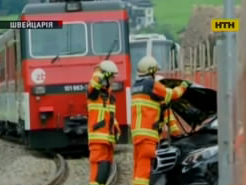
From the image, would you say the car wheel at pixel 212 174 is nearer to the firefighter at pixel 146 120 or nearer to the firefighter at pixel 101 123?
the firefighter at pixel 146 120

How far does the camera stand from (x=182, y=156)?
9211 millimetres

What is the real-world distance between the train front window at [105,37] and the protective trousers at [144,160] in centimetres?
919

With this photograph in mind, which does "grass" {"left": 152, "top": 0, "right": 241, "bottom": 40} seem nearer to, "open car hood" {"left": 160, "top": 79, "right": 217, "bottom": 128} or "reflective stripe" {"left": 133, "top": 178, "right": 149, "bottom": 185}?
"reflective stripe" {"left": 133, "top": 178, "right": 149, "bottom": 185}

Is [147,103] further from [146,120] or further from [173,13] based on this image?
[173,13]

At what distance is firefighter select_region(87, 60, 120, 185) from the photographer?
11531 millimetres

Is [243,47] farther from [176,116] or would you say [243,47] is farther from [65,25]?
[65,25]

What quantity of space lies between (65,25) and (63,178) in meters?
4.32

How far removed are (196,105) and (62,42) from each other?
10.1 m

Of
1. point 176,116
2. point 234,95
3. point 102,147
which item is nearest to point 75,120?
point 102,147

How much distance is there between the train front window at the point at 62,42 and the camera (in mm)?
19766

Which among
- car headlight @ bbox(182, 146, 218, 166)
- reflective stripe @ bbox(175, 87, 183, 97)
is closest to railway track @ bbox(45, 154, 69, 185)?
reflective stripe @ bbox(175, 87, 183, 97)

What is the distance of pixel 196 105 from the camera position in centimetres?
1006

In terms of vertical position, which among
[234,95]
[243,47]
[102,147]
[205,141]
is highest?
[243,47]

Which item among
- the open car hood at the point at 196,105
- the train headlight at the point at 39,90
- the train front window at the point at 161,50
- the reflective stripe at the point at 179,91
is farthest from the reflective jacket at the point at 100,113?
the train front window at the point at 161,50
